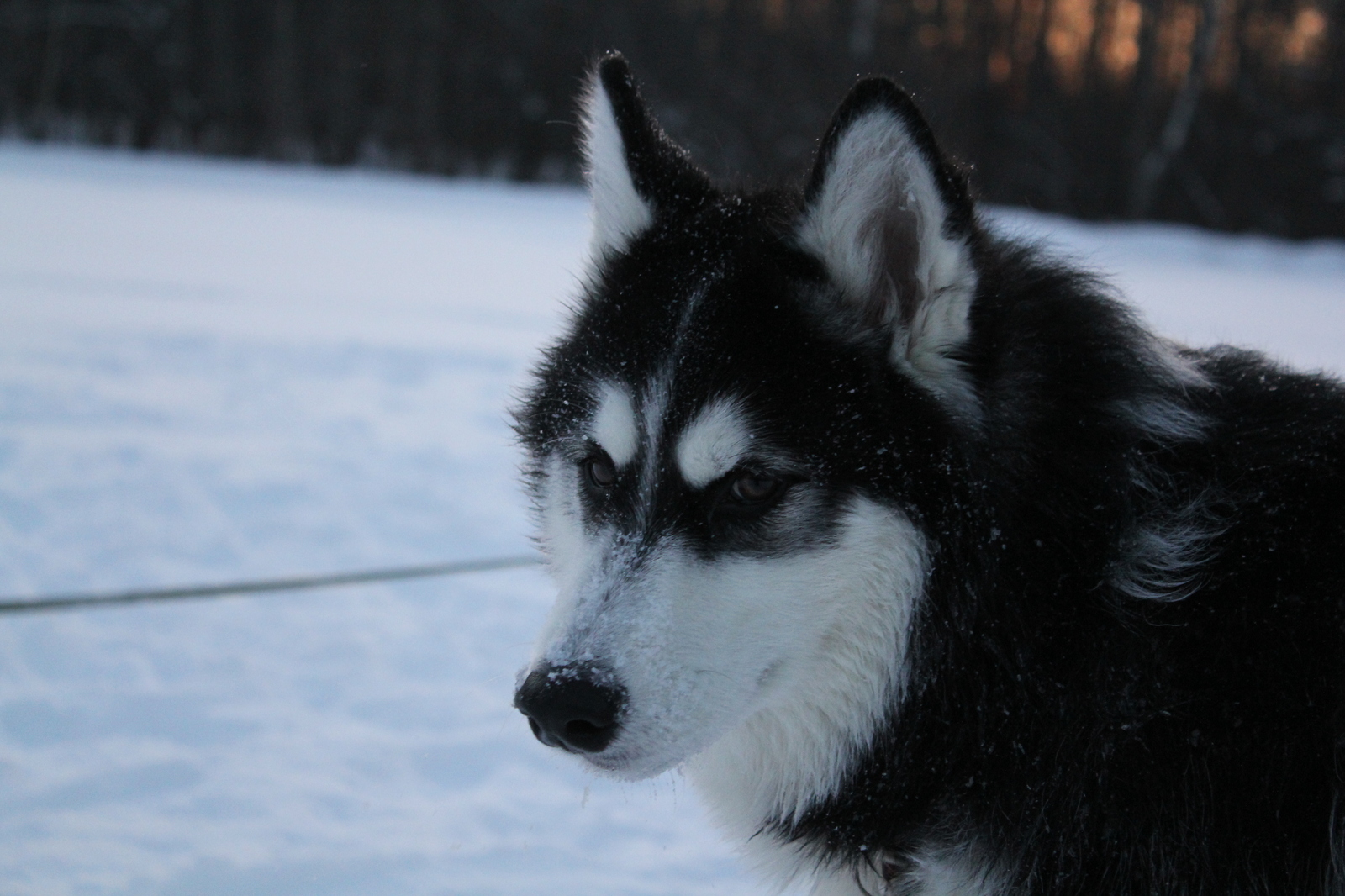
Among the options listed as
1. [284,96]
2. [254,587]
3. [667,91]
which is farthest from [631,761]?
[284,96]

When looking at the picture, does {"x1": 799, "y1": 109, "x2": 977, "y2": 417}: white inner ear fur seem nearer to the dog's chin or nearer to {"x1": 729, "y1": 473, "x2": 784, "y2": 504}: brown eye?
{"x1": 729, "y1": 473, "x2": 784, "y2": 504}: brown eye

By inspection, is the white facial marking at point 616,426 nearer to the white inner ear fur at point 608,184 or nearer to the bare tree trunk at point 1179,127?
the white inner ear fur at point 608,184

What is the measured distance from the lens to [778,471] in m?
1.71

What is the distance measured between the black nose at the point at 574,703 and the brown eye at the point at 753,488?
373 millimetres

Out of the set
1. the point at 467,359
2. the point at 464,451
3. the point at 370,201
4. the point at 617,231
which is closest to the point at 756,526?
the point at 617,231

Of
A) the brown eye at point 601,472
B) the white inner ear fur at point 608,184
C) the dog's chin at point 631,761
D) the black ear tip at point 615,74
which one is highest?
the black ear tip at point 615,74

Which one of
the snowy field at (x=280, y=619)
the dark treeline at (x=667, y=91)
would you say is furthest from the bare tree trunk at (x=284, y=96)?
the snowy field at (x=280, y=619)

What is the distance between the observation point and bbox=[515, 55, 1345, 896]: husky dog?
1566 mm

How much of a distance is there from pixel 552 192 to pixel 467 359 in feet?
48.8

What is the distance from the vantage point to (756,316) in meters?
1.82

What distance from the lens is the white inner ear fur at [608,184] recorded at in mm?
2064

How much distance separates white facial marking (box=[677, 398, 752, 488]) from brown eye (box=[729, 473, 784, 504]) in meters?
0.03

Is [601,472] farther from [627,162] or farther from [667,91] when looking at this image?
[667,91]

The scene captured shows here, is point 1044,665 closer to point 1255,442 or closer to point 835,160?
point 1255,442
